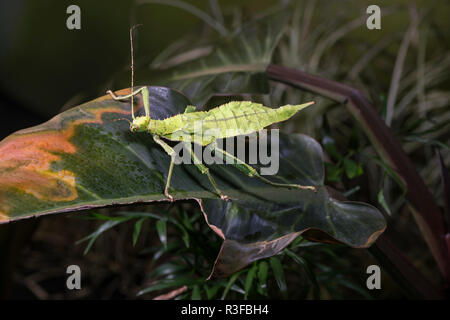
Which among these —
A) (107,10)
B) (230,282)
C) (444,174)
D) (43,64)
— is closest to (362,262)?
(444,174)

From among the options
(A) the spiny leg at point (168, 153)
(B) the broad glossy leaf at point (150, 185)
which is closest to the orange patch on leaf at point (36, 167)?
(B) the broad glossy leaf at point (150, 185)

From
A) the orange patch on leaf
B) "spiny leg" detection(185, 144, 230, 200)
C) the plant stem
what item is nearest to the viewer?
the orange patch on leaf

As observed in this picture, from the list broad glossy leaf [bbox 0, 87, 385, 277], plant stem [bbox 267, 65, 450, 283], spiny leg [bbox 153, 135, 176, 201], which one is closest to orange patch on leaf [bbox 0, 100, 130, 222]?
broad glossy leaf [bbox 0, 87, 385, 277]

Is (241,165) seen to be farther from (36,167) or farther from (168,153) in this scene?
(36,167)

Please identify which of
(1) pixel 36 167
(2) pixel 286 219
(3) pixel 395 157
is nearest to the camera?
(1) pixel 36 167

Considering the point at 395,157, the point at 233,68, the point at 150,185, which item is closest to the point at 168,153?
the point at 150,185

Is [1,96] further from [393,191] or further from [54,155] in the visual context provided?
[393,191]

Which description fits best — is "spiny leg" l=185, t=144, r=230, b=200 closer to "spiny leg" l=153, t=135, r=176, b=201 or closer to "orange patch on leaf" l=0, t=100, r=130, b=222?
"spiny leg" l=153, t=135, r=176, b=201
